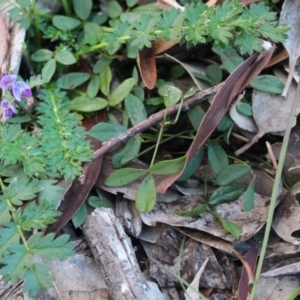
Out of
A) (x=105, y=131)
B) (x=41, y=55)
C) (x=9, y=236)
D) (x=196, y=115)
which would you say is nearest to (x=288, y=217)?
(x=196, y=115)

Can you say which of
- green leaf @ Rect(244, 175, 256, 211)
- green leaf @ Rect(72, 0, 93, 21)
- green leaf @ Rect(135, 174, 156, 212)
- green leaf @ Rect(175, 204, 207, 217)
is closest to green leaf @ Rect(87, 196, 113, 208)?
green leaf @ Rect(135, 174, 156, 212)

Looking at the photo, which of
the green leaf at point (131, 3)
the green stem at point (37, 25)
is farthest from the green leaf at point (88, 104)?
the green leaf at point (131, 3)

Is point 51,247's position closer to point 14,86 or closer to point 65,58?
point 14,86

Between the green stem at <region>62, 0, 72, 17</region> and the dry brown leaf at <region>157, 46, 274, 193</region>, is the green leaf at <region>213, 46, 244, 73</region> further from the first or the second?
the green stem at <region>62, 0, 72, 17</region>

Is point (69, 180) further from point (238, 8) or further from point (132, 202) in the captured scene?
point (238, 8)

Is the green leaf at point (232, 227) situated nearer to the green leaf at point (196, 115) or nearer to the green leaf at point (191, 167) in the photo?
the green leaf at point (191, 167)
